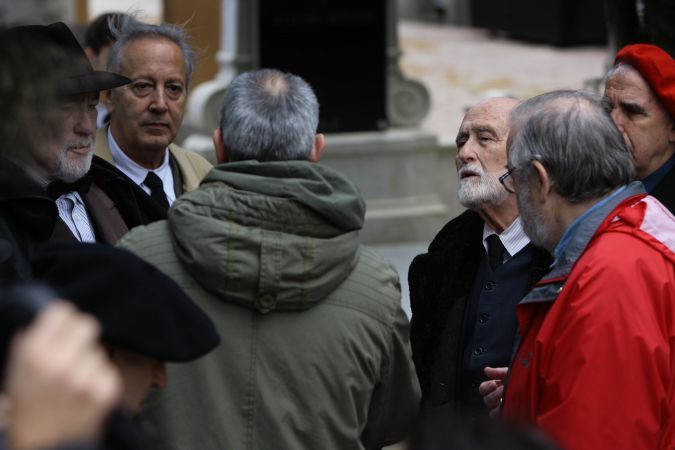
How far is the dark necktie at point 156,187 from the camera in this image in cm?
424

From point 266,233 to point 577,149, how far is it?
76cm

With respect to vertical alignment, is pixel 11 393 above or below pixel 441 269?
above

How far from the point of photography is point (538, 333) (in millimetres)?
2814

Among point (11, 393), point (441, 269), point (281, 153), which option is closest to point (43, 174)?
point (281, 153)

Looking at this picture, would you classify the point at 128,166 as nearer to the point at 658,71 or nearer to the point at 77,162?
the point at 77,162

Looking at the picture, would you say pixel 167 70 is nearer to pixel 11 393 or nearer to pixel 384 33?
pixel 11 393

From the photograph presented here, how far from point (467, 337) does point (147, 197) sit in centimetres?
111

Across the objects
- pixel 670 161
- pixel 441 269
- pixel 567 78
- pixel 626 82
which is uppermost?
pixel 626 82

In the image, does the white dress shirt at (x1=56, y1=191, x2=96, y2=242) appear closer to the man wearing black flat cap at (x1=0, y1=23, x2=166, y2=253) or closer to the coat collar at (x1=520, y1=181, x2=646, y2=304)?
the man wearing black flat cap at (x1=0, y1=23, x2=166, y2=253)

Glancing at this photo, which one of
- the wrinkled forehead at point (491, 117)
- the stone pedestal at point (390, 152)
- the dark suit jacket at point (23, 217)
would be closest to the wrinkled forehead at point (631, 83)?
the wrinkled forehead at point (491, 117)

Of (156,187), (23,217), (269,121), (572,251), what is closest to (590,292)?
(572,251)

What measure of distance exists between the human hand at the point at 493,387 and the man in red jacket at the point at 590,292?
298mm

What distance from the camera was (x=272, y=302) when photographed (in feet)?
8.94

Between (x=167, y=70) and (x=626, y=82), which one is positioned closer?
(x=626, y=82)
